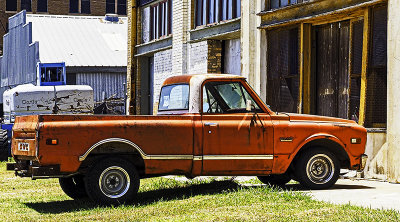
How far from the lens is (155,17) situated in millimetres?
26359

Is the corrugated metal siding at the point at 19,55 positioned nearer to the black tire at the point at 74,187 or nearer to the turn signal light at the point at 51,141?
the black tire at the point at 74,187

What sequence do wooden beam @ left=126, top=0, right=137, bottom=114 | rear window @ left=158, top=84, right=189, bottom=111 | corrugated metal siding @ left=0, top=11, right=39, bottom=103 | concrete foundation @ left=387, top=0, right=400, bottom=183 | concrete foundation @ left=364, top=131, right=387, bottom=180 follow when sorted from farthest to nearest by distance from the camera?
corrugated metal siding @ left=0, top=11, right=39, bottom=103
wooden beam @ left=126, top=0, right=137, bottom=114
concrete foundation @ left=364, top=131, right=387, bottom=180
concrete foundation @ left=387, top=0, right=400, bottom=183
rear window @ left=158, top=84, right=189, bottom=111

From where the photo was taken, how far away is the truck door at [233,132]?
37.0ft

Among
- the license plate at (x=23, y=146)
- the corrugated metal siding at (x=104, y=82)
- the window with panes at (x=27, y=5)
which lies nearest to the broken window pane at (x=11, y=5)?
the window with panes at (x=27, y=5)

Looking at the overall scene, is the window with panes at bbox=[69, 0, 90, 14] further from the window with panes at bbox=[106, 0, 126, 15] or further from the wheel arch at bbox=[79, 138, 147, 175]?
the wheel arch at bbox=[79, 138, 147, 175]

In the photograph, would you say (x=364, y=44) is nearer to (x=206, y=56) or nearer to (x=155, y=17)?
(x=206, y=56)

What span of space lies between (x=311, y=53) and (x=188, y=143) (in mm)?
6046

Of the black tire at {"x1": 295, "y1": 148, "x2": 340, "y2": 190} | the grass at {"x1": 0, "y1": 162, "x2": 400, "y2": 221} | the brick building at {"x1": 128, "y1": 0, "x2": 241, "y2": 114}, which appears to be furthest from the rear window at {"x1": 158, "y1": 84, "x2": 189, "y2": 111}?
the brick building at {"x1": 128, "y1": 0, "x2": 241, "y2": 114}

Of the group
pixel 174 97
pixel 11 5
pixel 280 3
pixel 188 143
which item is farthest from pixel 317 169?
pixel 11 5

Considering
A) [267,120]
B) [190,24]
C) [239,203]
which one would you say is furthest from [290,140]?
[190,24]

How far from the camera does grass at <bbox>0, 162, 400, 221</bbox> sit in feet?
29.8

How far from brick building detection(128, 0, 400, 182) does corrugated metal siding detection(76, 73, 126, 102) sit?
20801 millimetres

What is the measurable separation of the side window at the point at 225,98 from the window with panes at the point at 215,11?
8354 mm

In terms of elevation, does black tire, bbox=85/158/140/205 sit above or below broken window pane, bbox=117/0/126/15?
below
